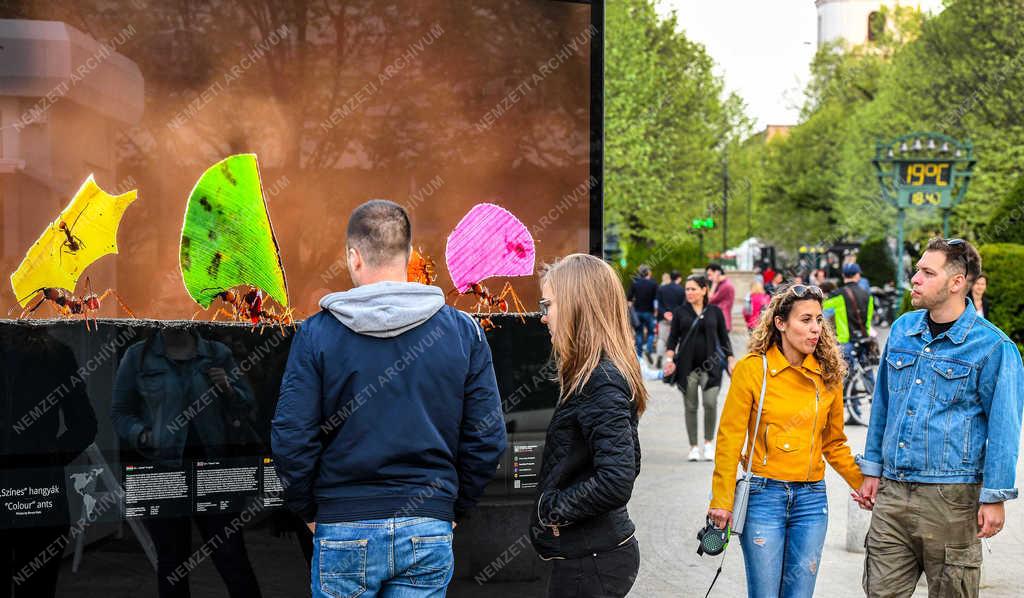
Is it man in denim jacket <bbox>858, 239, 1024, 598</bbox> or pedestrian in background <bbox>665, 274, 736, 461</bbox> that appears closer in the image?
man in denim jacket <bbox>858, 239, 1024, 598</bbox>

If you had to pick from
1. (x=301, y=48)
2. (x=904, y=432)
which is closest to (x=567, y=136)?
(x=301, y=48)

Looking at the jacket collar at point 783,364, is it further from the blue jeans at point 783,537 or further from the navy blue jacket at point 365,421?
the navy blue jacket at point 365,421

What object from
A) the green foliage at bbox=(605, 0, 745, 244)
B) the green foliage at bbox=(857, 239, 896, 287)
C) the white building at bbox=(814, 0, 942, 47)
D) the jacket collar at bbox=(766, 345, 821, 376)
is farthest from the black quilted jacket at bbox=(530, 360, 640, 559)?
the white building at bbox=(814, 0, 942, 47)

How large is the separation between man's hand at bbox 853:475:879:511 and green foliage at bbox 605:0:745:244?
29.2 meters

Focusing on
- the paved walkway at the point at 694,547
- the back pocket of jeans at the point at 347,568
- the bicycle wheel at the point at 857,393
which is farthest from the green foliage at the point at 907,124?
the back pocket of jeans at the point at 347,568

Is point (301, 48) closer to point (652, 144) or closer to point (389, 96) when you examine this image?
point (389, 96)

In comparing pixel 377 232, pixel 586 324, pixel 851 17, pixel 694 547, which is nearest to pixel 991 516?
pixel 586 324

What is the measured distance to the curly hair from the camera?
4535mm

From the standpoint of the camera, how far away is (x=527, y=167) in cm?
496

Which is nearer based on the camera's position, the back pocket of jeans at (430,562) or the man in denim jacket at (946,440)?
the back pocket of jeans at (430,562)

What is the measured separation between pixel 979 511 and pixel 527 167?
223 cm

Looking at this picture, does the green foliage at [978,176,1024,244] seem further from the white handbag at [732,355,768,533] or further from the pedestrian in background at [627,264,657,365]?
the white handbag at [732,355,768,533]

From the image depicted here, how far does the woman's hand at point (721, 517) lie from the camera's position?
4.38 m

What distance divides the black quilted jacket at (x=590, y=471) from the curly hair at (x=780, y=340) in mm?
1214
